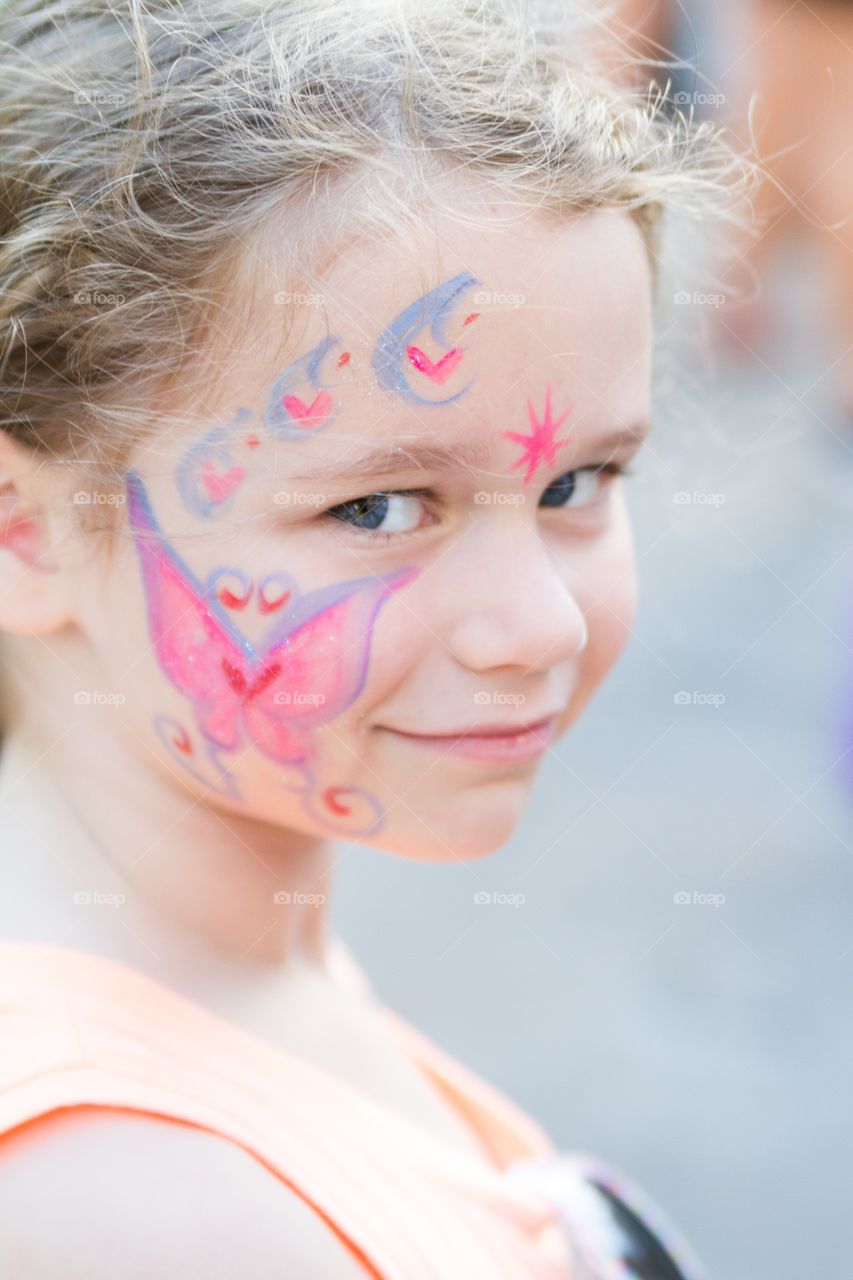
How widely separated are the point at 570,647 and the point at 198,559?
1.07 feet

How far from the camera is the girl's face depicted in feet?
3.49

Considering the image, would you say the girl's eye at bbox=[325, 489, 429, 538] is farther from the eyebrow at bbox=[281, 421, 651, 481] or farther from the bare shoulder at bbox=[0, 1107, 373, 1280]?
the bare shoulder at bbox=[0, 1107, 373, 1280]

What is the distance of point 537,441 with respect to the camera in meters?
1.11

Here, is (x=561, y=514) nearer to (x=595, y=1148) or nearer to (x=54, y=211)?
(x=54, y=211)

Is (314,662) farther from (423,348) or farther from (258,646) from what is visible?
(423,348)

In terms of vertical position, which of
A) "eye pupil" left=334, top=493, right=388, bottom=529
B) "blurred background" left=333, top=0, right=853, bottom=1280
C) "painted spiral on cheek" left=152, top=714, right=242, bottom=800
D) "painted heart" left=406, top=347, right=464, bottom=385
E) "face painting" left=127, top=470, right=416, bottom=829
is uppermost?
"painted heart" left=406, top=347, right=464, bottom=385

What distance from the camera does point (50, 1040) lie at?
0.99m

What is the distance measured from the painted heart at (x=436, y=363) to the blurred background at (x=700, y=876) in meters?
0.43

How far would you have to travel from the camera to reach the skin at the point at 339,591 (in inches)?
42.0

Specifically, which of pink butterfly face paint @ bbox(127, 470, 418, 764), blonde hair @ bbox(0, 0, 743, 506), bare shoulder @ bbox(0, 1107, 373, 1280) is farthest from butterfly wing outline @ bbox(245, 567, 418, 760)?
bare shoulder @ bbox(0, 1107, 373, 1280)

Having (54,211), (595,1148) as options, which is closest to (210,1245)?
(54,211)

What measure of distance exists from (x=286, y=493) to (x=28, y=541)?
0.82 feet

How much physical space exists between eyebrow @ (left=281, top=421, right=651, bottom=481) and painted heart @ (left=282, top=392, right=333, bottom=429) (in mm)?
34

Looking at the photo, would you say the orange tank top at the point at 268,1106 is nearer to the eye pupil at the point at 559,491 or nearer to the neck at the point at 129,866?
the neck at the point at 129,866
